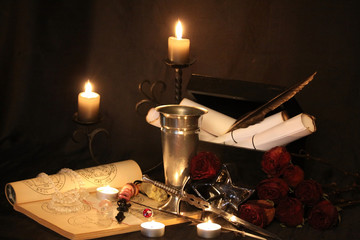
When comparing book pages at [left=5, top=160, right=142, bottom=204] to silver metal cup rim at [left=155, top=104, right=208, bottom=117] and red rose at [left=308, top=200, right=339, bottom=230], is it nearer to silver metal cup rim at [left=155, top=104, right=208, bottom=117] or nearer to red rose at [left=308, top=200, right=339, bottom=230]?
silver metal cup rim at [left=155, top=104, right=208, bottom=117]

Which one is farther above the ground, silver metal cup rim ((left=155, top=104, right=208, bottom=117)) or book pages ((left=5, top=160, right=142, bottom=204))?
silver metal cup rim ((left=155, top=104, right=208, bottom=117))

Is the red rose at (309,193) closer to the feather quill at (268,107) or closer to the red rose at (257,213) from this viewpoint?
the red rose at (257,213)

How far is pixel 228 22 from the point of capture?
266cm

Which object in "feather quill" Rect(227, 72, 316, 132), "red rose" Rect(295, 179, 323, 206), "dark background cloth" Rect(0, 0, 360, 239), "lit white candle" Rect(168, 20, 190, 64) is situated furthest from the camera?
"dark background cloth" Rect(0, 0, 360, 239)

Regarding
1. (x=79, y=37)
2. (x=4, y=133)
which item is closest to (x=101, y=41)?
(x=79, y=37)

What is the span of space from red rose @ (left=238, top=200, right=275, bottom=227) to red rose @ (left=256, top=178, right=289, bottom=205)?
0.03m

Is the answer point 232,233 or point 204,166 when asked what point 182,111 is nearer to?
point 204,166

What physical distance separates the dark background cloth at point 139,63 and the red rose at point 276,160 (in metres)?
0.57

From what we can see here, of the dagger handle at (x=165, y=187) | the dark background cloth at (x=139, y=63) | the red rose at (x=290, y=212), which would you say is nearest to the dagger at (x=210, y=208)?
the dagger handle at (x=165, y=187)

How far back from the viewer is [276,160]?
77.0 inches

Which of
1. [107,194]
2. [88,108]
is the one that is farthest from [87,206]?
[88,108]

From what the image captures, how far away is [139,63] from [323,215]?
4.14 ft

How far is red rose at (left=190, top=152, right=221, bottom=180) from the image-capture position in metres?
1.96

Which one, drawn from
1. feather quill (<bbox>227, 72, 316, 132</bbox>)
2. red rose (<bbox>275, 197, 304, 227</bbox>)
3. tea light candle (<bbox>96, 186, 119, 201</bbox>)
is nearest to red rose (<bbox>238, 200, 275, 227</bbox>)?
red rose (<bbox>275, 197, 304, 227</bbox>)
